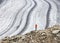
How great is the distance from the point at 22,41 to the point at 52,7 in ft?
89.6

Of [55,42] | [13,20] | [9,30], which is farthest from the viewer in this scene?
[13,20]

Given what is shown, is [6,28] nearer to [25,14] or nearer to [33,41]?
[25,14]

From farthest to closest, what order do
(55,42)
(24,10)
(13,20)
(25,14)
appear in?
(24,10) → (25,14) → (13,20) → (55,42)

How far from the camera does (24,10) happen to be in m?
34.3

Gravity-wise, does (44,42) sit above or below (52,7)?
above

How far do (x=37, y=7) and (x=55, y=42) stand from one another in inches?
1095

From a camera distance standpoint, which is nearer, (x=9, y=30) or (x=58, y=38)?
(x=58, y=38)

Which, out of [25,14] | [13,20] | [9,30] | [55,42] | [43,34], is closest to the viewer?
[55,42]

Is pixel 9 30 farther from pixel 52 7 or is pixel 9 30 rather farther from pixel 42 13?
pixel 52 7

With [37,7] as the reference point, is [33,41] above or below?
above

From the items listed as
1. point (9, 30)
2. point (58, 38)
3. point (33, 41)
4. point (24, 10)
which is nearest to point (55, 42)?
point (58, 38)

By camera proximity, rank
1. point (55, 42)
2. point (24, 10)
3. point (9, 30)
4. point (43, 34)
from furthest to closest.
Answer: point (24, 10), point (9, 30), point (43, 34), point (55, 42)

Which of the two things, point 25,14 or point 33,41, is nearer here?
point 33,41

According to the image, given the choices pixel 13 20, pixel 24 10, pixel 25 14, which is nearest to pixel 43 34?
pixel 13 20
